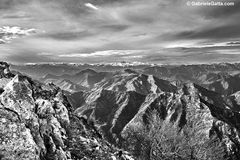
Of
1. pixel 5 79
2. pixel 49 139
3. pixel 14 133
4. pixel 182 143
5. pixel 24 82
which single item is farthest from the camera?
pixel 182 143

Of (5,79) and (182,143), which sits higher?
(5,79)

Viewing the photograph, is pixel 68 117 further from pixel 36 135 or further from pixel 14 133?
pixel 14 133

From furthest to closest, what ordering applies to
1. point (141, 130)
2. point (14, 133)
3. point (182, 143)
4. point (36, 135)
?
point (141, 130), point (182, 143), point (36, 135), point (14, 133)

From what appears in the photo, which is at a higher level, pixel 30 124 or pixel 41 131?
pixel 30 124

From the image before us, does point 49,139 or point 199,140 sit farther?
point 199,140

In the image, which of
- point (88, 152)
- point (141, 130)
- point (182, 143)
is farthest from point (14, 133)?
point (141, 130)

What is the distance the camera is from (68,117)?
33.2 metres

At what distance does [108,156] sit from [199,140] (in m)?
36.4

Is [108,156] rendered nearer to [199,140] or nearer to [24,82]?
[24,82]

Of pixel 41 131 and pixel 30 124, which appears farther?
pixel 41 131

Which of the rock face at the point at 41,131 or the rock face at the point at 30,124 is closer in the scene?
the rock face at the point at 30,124

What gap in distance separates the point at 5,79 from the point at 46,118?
11198 millimetres

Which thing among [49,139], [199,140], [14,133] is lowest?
[199,140]

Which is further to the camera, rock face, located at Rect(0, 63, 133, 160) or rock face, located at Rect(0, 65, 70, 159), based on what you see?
rock face, located at Rect(0, 63, 133, 160)
